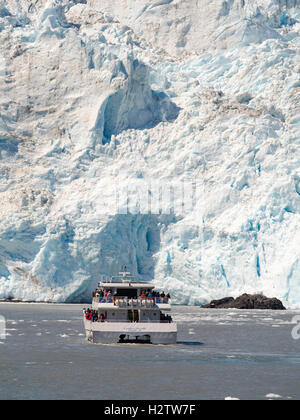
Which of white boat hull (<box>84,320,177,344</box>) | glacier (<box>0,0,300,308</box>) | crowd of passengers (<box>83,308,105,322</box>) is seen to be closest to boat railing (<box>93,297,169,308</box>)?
crowd of passengers (<box>83,308,105,322</box>)

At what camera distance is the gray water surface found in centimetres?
2080

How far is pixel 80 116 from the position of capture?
74750 mm

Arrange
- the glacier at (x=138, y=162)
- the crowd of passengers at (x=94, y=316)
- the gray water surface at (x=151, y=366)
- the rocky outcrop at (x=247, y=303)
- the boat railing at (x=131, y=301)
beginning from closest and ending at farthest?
the gray water surface at (x=151, y=366)
the boat railing at (x=131, y=301)
the crowd of passengers at (x=94, y=316)
the rocky outcrop at (x=247, y=303)
the glacier at (x=138, y=162)

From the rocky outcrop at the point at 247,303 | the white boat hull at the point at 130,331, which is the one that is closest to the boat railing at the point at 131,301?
the white boat hull at the point at 130,331

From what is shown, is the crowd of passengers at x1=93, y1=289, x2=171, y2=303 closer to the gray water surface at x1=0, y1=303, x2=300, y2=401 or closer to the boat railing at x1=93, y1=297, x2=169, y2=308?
the boat railing at x1=93, y1=297, x2=169, y2=308

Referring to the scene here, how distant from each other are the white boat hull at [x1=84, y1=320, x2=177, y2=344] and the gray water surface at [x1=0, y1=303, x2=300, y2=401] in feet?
1.63

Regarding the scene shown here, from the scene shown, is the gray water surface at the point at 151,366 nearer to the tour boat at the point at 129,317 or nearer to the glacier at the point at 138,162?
the tour boat at the point at 129,317

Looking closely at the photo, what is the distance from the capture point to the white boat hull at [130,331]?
106ft

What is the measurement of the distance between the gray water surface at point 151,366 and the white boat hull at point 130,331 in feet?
1.63

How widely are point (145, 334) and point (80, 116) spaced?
45.1m

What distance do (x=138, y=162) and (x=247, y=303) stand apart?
17.2 m

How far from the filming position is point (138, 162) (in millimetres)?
73062

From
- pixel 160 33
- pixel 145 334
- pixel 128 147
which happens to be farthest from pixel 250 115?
pixel 145 334

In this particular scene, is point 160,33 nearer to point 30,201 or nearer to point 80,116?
point 80,116
